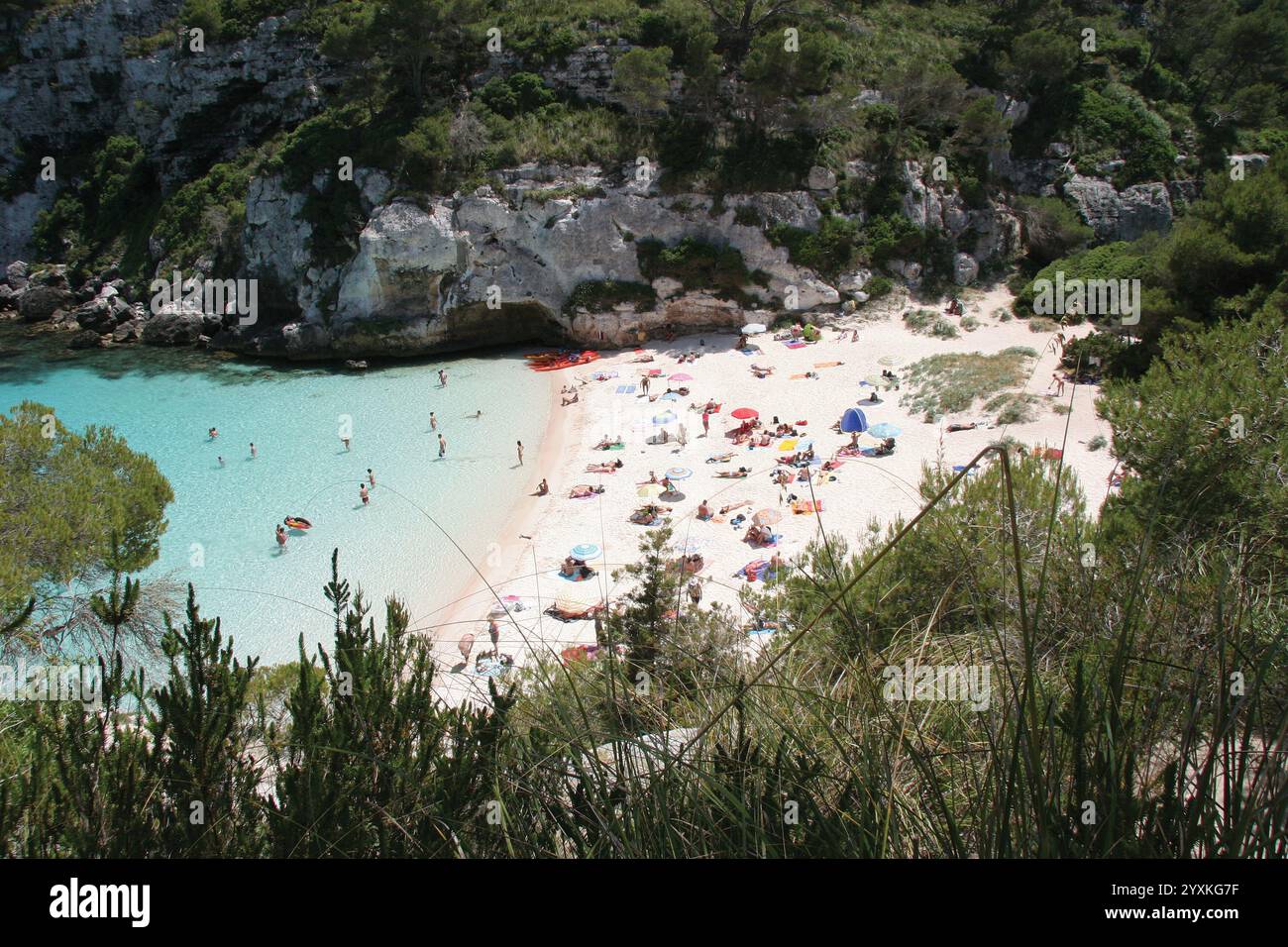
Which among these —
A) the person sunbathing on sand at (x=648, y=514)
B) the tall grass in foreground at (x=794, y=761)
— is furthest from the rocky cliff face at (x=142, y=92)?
the tall grass in foreground at (x=794, y=761)

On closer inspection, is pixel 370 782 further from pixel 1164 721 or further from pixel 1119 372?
pixel 1119 372

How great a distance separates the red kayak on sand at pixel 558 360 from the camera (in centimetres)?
2825

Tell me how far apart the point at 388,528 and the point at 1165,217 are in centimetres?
3422

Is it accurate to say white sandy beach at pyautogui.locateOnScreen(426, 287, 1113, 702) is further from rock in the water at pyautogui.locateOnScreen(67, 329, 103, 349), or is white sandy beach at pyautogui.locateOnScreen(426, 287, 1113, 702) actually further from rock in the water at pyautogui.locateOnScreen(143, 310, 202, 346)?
rock in the water at pyautogui.locateOnScreen(67, 329, 103, 349)

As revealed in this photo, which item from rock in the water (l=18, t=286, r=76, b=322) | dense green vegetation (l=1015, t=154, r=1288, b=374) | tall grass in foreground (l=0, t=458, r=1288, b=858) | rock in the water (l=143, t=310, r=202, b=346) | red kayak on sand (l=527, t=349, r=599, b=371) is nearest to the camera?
tall grass in foreground (l=0, t=458, r=1288, b=858)

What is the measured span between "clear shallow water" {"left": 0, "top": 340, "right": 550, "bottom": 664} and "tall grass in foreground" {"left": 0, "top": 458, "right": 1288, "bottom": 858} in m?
9.29

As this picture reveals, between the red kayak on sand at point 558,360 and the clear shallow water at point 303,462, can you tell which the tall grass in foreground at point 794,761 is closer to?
the clear shallow water at point 303,462

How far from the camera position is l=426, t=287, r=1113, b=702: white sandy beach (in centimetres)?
1533

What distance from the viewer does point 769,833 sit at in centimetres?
186

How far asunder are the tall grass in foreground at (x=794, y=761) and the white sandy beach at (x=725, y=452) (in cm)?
780

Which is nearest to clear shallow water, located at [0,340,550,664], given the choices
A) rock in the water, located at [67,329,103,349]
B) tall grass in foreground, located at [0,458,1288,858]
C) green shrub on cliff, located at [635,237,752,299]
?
rock in the water, located at [67,329,103,349]

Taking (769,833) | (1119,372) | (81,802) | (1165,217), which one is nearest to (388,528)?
(81,802)

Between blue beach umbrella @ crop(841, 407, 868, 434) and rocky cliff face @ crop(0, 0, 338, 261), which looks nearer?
blue beach umbrella @ crop(841, 407, 868, 434)

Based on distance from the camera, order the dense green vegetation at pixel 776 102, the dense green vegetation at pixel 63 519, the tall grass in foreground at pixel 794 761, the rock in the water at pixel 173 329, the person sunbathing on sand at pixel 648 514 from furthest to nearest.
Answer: the rock in the water at pixel 173 329 → the dense green vegetation at pixel 776 102 → the person sunbathing on sand at pixel 648 514 → the dense green vegetation at pixel 63 519 → the tall grass in foreground at pixel 794 761
